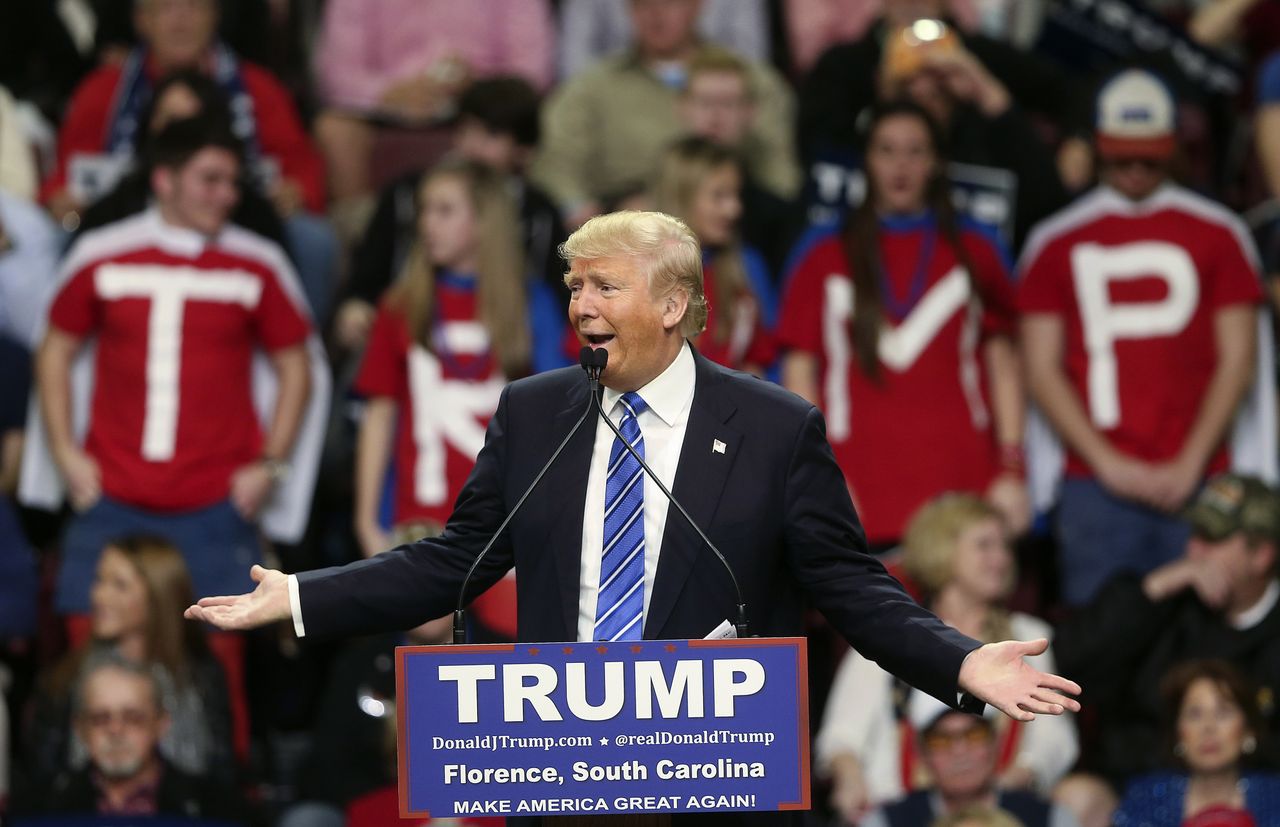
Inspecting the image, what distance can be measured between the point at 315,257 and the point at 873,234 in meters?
1.91

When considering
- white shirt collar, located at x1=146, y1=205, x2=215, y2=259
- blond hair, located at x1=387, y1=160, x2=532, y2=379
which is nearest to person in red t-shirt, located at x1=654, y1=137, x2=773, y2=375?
blond hair, located at x1=387, y1=160, x2=532, y2=379

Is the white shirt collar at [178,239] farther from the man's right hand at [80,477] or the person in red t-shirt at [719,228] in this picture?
the person in red t-shirt at [719,228]

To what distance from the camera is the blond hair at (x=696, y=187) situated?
267 inches

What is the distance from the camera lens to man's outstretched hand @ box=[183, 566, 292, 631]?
3.38 m

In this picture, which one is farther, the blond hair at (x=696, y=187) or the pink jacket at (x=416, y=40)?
the pink jacket at (x=416, y=40)

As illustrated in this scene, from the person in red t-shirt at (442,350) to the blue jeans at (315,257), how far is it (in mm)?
623

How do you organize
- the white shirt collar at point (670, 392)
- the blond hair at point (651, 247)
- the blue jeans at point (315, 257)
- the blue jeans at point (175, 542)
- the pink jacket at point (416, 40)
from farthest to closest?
1. the pink jacket at point (416, 40)
2. the blue jeans at point (315, 257)
3. the blue jeans at point (175, 542)
4. the white shirt collar at point (670, 392)
5. the blond hair at point (651, 247)

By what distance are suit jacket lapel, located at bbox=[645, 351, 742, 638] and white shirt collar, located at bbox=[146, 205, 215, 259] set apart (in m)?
3.51

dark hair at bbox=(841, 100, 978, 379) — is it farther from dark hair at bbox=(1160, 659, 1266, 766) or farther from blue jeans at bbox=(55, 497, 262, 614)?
blue jeans at bbox=(55, 497, 262, 614)

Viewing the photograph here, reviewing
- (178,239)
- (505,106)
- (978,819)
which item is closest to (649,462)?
(978,819)

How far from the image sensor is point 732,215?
22.3ft

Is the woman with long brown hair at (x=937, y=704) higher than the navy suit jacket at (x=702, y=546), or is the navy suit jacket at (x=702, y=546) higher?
the navy suit jacket at (x=702, y=546)

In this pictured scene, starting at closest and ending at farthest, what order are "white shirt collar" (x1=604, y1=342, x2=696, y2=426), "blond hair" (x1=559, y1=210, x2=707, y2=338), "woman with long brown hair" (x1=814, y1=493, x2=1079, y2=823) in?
"blond hair" (x1=559, y1=210, x2=707, y2=338), "white shirt collar" (x1=604, y1=342, x2=696, y2=426), "woman with long brown hair" (x1=814, y1=493, x2=1079, y2=823)

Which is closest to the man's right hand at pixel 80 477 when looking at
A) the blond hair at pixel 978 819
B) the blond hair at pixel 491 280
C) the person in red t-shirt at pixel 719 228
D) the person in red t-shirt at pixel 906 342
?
the blond hair at pixel 491 280
